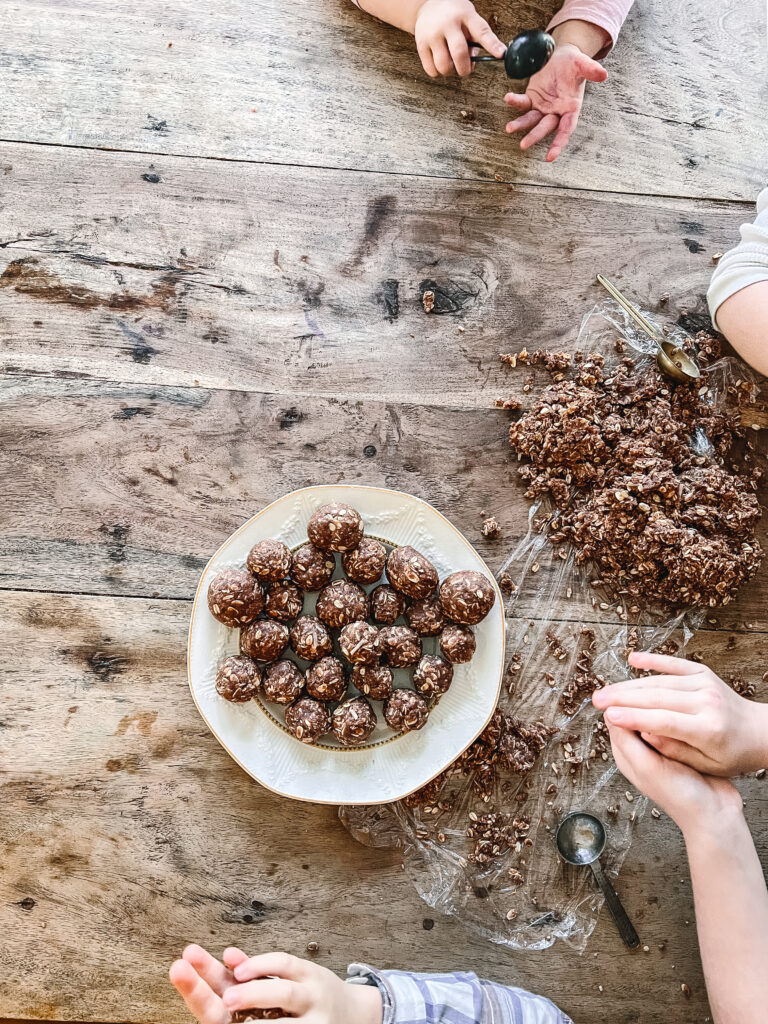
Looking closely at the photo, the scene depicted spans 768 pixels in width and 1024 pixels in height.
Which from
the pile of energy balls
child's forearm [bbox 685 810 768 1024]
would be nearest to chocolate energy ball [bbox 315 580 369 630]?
the pile of energy balls

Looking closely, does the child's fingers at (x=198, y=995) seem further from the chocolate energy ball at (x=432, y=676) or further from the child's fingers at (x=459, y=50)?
the child's fingers at (x=459, y=50)

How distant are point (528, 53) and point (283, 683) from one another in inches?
41.7

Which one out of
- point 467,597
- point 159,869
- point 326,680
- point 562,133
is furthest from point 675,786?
point 562,133

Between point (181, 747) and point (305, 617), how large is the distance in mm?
319

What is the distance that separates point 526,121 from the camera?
4.35 feet

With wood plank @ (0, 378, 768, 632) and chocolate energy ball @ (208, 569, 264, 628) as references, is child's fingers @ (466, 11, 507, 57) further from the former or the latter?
chocolate energy ball @ (208, 569, 264, 628)

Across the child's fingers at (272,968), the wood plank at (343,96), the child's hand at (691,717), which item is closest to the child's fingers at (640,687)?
the child's hand at (691,717)

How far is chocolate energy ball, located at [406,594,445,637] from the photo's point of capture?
46.3 inches

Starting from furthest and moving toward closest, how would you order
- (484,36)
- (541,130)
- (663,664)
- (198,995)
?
(541,130) → (484,36) → (663,664) → (198,995)

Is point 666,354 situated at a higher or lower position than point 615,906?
higher

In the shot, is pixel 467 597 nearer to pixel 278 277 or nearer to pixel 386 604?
pixel 386 604

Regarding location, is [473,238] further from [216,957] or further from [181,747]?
[216,957]

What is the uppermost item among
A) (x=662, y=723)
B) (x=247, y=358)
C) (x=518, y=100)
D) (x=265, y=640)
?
(x=518, y=100)

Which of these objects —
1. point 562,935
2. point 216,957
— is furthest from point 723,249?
point 216,957
